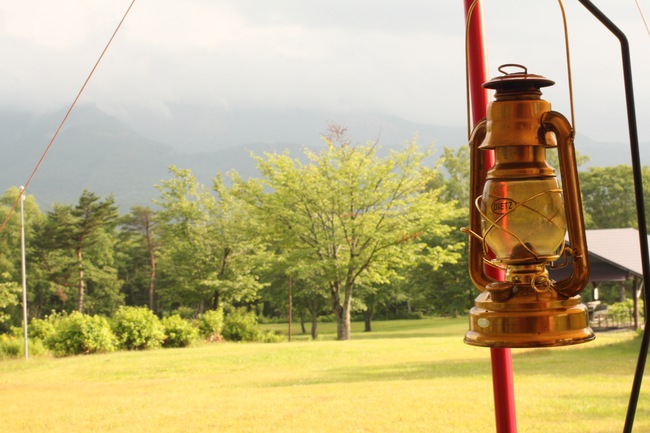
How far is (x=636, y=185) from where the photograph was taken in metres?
0.96

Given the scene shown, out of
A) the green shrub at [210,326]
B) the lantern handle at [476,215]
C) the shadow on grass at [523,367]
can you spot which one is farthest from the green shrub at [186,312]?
the lantern handle at [476,215]

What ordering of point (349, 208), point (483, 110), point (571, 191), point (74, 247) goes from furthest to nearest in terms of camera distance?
point (74, 247) → point (349, 208) → point (483, 110) → point (571, 191)

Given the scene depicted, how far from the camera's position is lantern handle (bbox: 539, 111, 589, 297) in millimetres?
904

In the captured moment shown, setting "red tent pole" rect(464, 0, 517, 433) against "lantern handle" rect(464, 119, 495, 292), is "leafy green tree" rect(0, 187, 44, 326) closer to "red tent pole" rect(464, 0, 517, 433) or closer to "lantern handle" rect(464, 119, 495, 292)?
"red tent pole" rect(464, 0, 517, 433)

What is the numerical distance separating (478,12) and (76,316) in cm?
1373

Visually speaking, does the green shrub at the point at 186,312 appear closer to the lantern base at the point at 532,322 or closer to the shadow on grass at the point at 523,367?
the shadow on grass at the point at 523,367

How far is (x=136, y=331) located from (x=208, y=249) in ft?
39.0

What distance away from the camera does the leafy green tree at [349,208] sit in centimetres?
2223

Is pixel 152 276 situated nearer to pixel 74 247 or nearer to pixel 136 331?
pixel 74 247

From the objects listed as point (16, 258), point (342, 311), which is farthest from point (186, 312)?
point (342, 311)

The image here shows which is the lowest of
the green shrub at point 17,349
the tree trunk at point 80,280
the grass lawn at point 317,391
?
the grass lawn at point 317,391

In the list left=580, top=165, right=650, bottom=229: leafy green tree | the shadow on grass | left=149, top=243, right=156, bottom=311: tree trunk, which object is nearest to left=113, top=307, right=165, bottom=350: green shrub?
the shadow on grass

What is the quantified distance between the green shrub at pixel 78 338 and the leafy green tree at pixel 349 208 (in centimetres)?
856

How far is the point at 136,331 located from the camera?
50.5ft
